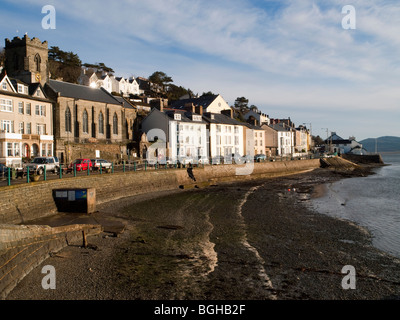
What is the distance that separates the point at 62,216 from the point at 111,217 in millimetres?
2768

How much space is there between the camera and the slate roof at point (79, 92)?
50756 mm

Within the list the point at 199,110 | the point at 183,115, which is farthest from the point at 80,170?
the point at 199,110

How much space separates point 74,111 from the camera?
169 ft

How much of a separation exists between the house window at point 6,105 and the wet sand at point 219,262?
78.8 feet

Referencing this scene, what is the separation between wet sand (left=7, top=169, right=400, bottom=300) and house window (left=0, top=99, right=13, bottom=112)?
24017 mm

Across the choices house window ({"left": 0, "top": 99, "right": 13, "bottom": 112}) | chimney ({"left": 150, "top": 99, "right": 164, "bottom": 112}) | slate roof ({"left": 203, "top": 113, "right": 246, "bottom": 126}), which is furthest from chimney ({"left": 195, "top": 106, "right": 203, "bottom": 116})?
house window ({"left": 0, "top": 99, "right": 13, "bottom": 112})

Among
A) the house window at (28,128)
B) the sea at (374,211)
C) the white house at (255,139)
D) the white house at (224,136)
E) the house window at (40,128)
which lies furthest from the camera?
the white house at (255,139)

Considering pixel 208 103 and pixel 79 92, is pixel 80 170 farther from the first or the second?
pixel 208 103

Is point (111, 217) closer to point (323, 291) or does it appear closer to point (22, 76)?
point (323, 291)

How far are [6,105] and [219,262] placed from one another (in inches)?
1382

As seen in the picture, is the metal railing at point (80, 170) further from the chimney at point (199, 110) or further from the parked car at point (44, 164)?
the chimney at point (199, 110)

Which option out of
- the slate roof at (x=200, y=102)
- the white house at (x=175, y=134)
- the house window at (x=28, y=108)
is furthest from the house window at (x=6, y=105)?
the slate roof at (x=200, y=102)

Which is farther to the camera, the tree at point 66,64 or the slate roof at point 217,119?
the tree at point 66,64

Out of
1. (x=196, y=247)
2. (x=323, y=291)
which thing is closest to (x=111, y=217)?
(x=196, y=247)
